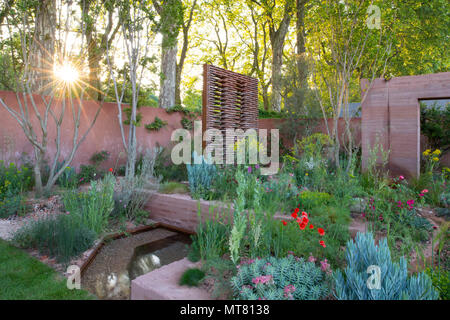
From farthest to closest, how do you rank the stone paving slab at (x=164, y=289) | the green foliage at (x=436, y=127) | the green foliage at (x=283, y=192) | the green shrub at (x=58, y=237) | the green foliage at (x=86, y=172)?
the green foliage at (x=436, y=127) → the green foliage at (x=86, y=172) → the green foliage at (x=283, y=192) → the green shrub at (x=58, y=237) → the stone paving slab at (x=164, y=289)

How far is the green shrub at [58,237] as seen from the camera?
113 inches

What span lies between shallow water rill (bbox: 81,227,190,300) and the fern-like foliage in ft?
5.88

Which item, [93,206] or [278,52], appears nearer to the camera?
[93,206]

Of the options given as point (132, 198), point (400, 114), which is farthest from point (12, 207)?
point (400, 114)

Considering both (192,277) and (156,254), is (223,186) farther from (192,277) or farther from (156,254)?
(192,277)

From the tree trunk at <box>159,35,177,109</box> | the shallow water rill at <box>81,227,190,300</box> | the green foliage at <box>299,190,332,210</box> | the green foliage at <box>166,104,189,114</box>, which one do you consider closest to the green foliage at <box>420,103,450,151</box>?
the green foliage at <box>299,190,332,210</box>

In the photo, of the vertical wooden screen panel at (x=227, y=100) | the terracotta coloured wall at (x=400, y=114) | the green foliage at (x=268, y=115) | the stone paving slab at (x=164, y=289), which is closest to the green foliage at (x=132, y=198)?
the vertical wooden screen panel at (x=227, y=100)

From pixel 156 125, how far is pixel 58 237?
537 cm

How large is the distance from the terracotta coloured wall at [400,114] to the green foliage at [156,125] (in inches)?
204

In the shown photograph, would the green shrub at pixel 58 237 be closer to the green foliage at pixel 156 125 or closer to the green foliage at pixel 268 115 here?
the green foliage at pixel 156 125

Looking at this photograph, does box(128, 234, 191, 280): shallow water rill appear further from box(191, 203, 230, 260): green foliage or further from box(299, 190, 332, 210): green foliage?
box(299, 190, 332, 210): green foliage

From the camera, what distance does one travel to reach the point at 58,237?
2930mm
